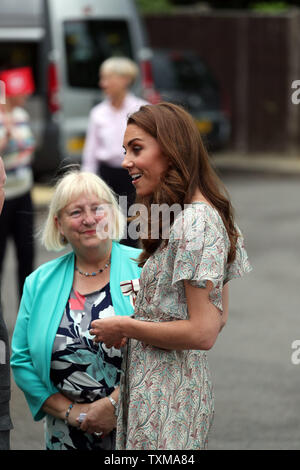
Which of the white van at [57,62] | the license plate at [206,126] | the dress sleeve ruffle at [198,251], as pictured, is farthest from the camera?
the license plate at [206,126]

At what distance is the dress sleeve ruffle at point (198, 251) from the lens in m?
2.87

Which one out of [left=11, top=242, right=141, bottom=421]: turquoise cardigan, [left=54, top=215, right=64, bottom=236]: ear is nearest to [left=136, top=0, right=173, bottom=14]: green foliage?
[left=54, top=215, right=64, bottom=236]: ear

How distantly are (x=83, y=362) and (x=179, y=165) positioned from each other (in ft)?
3.27

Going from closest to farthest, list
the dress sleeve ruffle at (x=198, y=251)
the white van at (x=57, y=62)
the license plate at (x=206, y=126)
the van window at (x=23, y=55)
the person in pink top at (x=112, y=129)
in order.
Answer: the dress sleeve ruffle at (x=198, y=251)
the person in pink top at (x=112, y=129)
the white van at (x=57, y=62)
the van window at (x=23, y=55)
the license plate at (x=206, y=126)

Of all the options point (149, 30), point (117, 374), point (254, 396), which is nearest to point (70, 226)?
point (117, 374)

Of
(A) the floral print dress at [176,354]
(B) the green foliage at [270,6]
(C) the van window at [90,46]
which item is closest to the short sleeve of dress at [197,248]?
(A) the floral print dress at [176,354]

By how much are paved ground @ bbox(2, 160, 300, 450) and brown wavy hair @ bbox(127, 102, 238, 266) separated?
197cm

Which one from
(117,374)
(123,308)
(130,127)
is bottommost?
(117,374)

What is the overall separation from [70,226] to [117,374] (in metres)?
0.59

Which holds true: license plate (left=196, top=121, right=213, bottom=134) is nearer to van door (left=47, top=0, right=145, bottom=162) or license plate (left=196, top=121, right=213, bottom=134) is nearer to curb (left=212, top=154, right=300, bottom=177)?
curb (left=212, top=154, right=300, bottom=177)

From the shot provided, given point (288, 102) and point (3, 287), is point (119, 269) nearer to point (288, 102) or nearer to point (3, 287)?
point (3, 287)

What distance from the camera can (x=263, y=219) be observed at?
1202 cm

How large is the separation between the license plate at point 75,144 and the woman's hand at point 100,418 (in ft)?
30.6

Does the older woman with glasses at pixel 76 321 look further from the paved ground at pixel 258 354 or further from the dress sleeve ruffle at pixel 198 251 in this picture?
the paved ground at pixel 258 354
